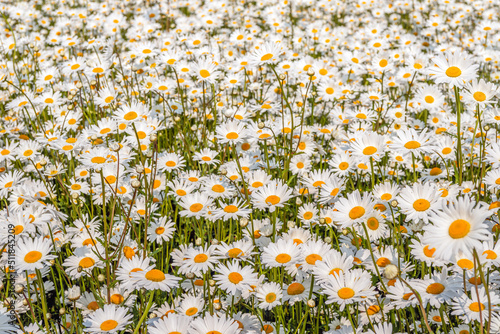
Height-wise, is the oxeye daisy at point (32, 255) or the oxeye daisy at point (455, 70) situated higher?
the oxeye daisy at point (455, 70)

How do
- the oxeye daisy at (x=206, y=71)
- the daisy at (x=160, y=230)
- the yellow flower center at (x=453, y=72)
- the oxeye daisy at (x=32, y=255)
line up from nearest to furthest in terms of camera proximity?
the oxeye daisy at (x=32, y=255) < the yellow flower center at (x=453, y=72) < the daisy at (x=160, y=230) < the oxeye daisy at (x=206, y=71)

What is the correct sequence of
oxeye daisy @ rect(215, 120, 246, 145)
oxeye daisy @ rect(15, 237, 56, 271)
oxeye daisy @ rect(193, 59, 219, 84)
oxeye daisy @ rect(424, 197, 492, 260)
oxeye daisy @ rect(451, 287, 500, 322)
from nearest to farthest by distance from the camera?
oxeye daisy @ rect(424, 197, 492, 260) < oxeye daisy @ rect(451, 287, 500, 322) < oxeye daisy @ rect(15, 237, 56, 271) < oxeye daisy @ rect(215, 120, 246, 145) < oxeye daisy @ rect(193, 59, 219, 84)

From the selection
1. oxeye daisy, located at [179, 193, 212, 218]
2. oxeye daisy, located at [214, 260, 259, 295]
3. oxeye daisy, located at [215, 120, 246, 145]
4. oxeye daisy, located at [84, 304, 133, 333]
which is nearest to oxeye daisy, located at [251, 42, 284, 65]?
oxeye daisy, located at [215, 120, 246, 145]

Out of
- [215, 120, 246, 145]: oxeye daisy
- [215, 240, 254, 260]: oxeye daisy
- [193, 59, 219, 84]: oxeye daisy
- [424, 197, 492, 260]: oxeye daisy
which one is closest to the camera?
[424, 197, 492, 260]: oxeye daisy

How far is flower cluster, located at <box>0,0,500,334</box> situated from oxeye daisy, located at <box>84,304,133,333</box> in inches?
0.4

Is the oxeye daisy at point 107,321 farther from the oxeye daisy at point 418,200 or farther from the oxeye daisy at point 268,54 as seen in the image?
the oxeye daisy at point 268,54

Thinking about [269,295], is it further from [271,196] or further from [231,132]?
[231,132]

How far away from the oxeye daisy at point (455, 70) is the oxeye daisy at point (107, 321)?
217 centimetres

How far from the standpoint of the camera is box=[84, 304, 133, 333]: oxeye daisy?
6.35ft

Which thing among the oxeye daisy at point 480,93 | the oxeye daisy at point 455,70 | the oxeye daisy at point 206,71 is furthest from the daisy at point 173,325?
the oxeye daisy at point 206,71

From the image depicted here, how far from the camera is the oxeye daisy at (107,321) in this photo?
6.35 feet

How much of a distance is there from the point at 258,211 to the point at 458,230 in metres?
1.83

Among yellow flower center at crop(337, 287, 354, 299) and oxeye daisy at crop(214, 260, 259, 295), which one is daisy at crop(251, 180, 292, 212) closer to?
oxeye daisy at crop(214, 260, 259, 295)

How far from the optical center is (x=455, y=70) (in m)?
2.57
